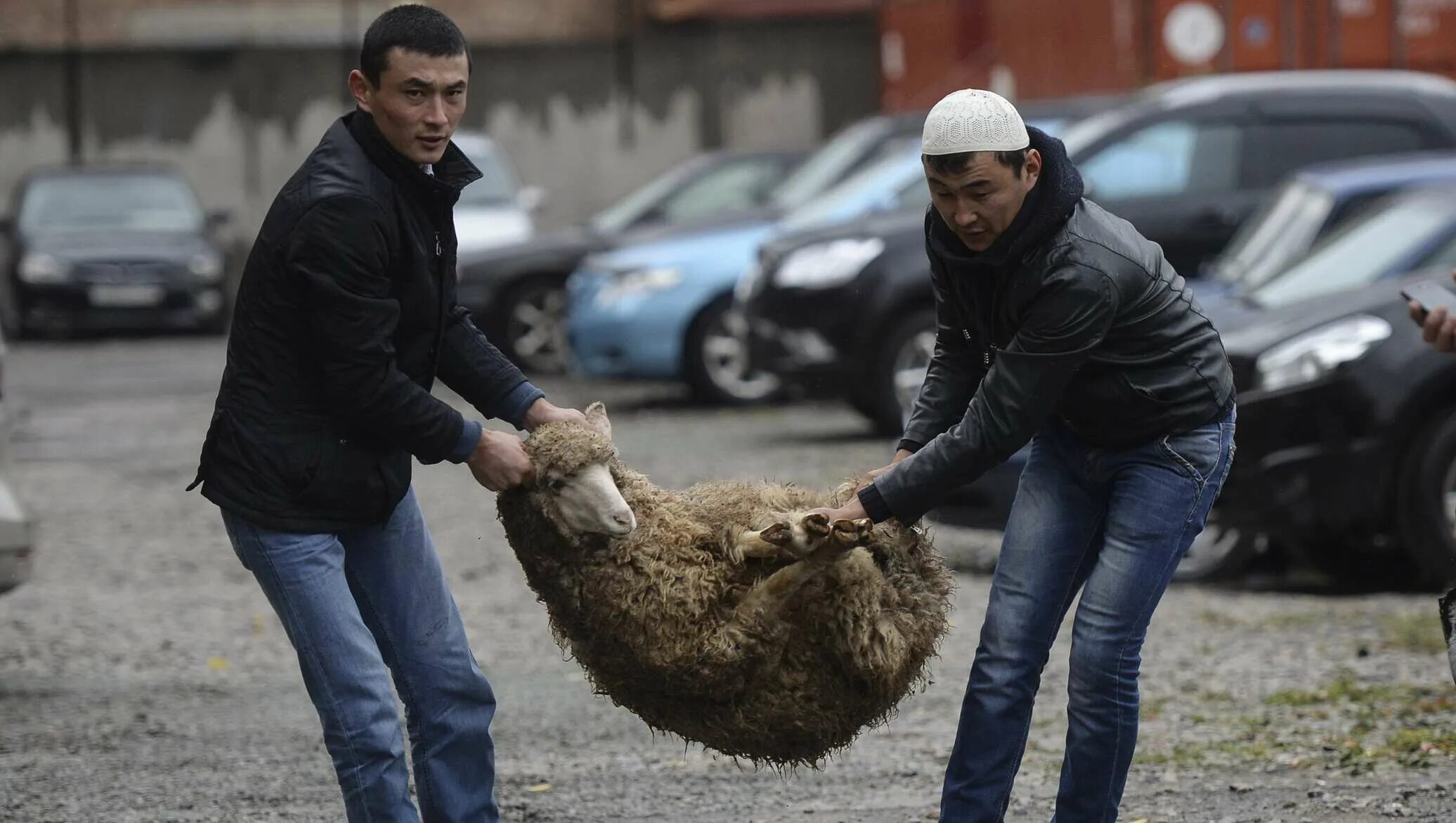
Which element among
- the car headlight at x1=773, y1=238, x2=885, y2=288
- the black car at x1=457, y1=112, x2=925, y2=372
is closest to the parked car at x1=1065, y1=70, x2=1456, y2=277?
the car headlight at x1=773, y1=238, x2=885, y2=288

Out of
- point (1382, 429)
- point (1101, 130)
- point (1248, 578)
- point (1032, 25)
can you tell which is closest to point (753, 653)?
point (1382, 429)

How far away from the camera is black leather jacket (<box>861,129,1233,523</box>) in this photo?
4484 mm

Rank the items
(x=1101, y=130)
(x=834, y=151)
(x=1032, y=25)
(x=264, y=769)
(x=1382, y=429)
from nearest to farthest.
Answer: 1. (x=264, y=769)
2. (x=1382, y=429)
3. (x=1101, y=130)
4. (x=834, y=151)
5. (x=1032, y=25)

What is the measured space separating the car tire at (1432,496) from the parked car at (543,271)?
9273 millimetres

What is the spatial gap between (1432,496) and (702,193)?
35.7 feet

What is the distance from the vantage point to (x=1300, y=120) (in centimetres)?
1305

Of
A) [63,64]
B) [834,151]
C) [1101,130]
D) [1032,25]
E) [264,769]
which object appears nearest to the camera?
[264,769]

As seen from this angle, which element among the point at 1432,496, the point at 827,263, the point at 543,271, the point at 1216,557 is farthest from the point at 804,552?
the point at 543,271

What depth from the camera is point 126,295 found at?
2178 cm

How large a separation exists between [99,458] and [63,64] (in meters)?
16.9

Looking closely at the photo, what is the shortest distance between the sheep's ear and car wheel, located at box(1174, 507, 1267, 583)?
485 centimetres

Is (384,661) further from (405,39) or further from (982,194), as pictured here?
(982,194)

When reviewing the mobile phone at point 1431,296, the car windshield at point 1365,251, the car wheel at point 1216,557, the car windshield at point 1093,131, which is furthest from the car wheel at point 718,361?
the mobile phone at point 1431,296

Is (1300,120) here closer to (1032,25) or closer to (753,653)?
(1032,25)
